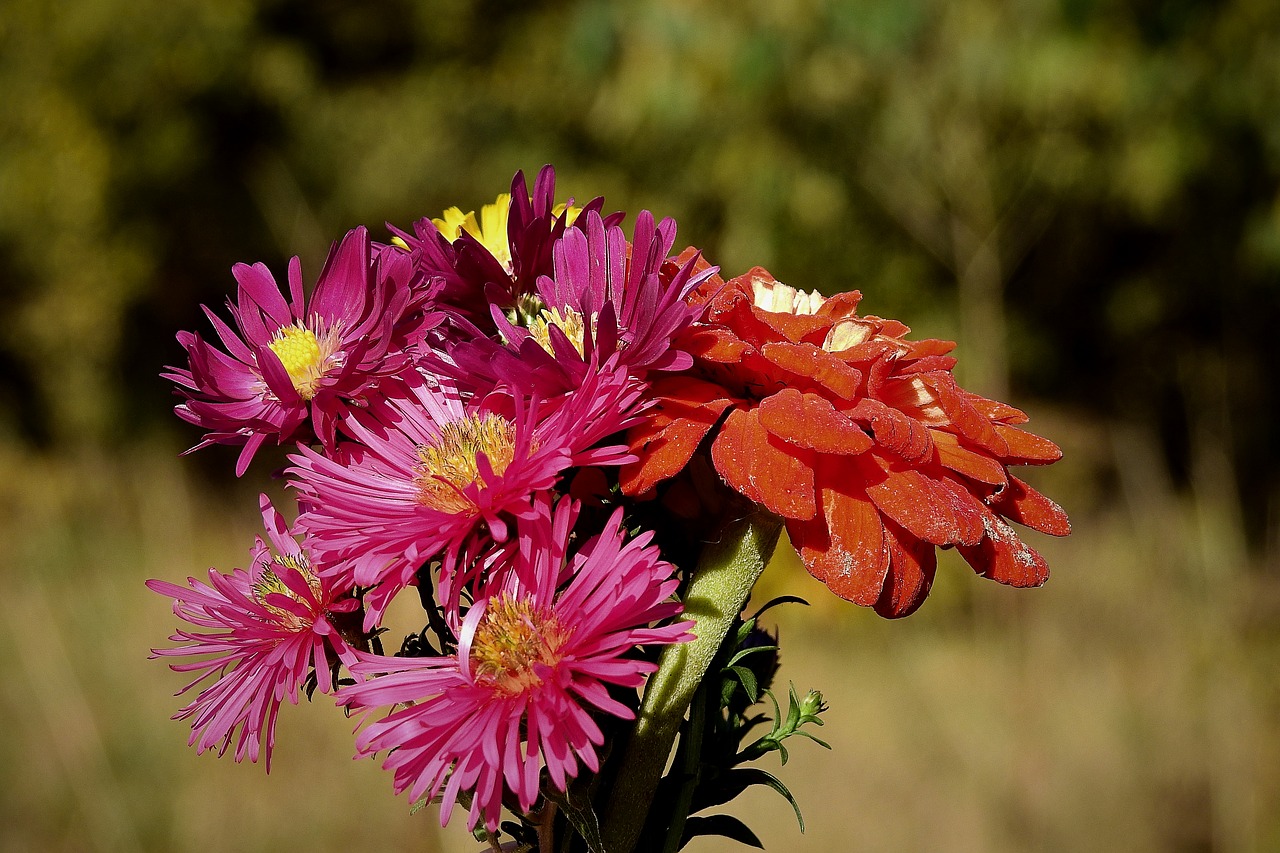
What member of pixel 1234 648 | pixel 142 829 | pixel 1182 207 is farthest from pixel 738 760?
pixel 1182 207

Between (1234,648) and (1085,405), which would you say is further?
(1085,405)

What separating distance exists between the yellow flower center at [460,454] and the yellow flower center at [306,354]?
6cm

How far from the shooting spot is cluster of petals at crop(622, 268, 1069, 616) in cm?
42

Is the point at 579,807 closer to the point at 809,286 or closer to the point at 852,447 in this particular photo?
the point at 852,447

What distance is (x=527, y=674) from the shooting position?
0.41 meters

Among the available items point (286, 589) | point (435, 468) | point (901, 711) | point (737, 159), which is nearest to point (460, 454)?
point (435, 468)

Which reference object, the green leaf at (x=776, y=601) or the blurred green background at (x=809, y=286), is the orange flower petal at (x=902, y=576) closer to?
the green leaf at (x=776, y=601)

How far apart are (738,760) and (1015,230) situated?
445 centimetres

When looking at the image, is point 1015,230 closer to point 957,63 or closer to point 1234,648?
point 957,63

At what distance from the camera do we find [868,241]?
4719 mm

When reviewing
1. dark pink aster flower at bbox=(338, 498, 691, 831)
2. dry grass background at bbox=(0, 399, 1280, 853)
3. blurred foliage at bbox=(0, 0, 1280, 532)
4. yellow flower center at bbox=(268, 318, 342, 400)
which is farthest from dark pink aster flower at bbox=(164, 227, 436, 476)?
blurred foliage at bbox=(0, 0, 1280, 532)

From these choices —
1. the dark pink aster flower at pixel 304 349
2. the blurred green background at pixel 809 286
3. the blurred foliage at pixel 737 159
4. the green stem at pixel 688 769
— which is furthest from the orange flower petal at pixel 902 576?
the blurred foliage at pixel 737 159

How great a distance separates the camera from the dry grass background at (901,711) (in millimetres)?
2477

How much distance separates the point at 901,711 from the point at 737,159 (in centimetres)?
222
